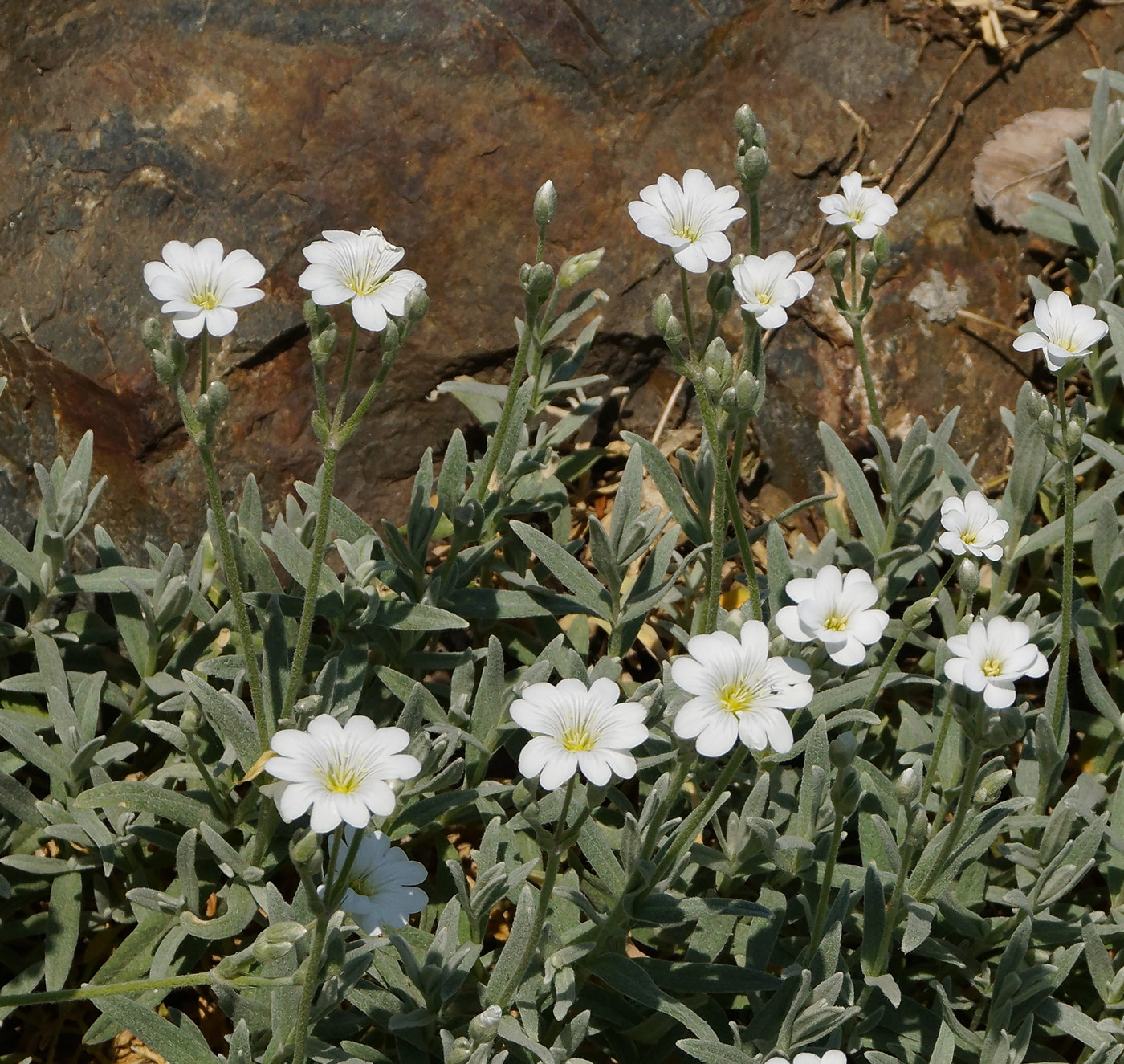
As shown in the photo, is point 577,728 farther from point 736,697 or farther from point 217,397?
point 217,397

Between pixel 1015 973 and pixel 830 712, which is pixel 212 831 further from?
pixel 1015 973

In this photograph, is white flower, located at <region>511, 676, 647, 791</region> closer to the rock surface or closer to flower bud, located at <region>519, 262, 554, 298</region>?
flower bud, located at <region>519, 262, 554, 298</region>

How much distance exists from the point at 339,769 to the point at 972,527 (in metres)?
2.21

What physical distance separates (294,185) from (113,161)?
715 mm

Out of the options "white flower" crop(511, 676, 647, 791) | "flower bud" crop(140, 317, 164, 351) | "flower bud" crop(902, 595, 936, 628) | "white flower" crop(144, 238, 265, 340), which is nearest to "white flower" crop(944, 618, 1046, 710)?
"flower bud" crop(902, 595, 936, 628)

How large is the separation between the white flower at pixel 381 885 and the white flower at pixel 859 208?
2683 millimetres

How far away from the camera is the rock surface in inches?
188

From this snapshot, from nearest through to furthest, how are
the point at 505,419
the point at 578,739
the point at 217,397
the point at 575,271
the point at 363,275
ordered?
the point at 578,739 < the point at 217,397 < the point at 363,275 < the point at 505,419 < the point at 575,271

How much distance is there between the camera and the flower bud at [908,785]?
10.7 ft

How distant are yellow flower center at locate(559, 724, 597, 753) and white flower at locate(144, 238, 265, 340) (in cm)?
146

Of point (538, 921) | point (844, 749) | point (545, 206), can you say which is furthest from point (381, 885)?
point (545, 206)

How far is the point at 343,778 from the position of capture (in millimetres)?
2850

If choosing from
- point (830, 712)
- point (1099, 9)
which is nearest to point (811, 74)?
point (1099, 9)

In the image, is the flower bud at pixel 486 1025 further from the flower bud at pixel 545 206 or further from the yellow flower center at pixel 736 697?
the flower bud at pixel 545 206
